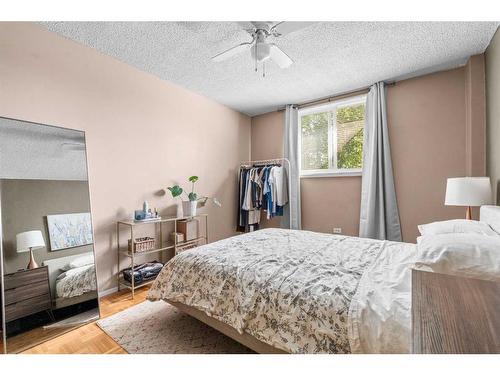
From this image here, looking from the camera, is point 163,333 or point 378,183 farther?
point 378,183

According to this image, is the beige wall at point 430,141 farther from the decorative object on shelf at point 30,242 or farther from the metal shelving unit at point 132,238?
the decorative object on shelf at point 30,242

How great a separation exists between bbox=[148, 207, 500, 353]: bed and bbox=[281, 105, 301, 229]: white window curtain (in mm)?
1748

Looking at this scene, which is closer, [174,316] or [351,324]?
[351,324]

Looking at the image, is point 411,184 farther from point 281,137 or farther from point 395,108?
point 281,137

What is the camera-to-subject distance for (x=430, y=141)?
9.20 ft

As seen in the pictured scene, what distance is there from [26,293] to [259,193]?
9.20 feet

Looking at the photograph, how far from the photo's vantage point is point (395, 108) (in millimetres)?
3021

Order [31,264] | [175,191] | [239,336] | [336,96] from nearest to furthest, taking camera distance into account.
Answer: [239,336], [31,264], [175,191], [336,96]

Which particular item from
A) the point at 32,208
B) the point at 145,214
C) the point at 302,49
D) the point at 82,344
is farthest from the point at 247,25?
the point at 82,344

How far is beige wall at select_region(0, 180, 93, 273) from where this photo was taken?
1680mm

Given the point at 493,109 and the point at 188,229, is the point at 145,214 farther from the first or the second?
the point at 493,109

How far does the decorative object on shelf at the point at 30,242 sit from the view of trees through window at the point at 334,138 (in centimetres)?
334
